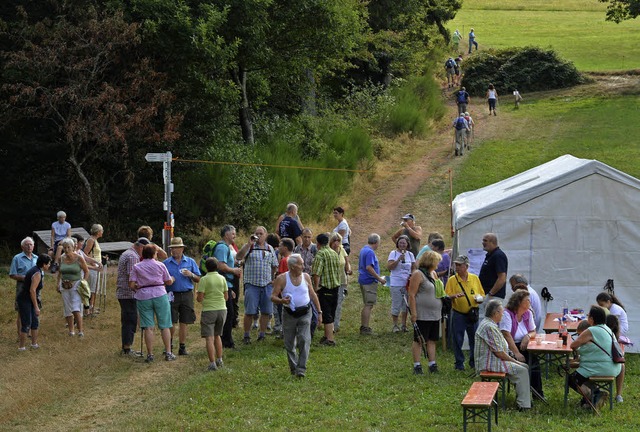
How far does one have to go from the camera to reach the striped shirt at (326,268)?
14266 millimetres

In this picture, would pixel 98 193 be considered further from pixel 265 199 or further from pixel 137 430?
pixel 137 430

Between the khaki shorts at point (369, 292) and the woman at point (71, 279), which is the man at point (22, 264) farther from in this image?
the khaki shorts at point (369, 292)

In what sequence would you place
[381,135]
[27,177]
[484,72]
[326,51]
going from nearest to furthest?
[27,177]
[326,51]
[381,135]
[484,72]

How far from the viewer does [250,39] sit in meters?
26.3

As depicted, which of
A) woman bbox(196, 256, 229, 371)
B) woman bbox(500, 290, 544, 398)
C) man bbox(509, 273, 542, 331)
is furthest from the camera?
woman bbox(196, 256, 229, 371)

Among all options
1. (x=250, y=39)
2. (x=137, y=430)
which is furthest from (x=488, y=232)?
(x=250, y=39)

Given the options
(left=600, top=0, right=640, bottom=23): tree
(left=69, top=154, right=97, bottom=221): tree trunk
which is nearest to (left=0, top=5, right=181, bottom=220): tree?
(left=69, top=154, right=97, bottom=221): tree trunk

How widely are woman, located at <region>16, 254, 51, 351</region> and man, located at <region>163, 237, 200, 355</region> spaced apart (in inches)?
85.2

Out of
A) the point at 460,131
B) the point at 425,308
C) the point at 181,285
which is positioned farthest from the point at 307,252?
the point at 460,131

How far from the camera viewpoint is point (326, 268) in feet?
46.8

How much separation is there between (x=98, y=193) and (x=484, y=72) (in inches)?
→ 1041

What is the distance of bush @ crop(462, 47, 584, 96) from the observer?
154ft

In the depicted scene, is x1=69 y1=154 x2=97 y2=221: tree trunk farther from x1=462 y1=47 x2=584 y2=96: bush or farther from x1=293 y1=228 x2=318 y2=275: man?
x1=462 y1=47 x2=584 y2=96: bush

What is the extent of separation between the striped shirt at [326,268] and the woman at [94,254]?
3.96m
